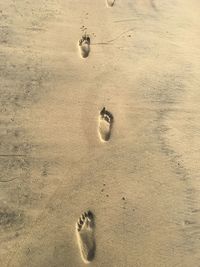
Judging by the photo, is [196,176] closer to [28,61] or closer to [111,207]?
[111,207]

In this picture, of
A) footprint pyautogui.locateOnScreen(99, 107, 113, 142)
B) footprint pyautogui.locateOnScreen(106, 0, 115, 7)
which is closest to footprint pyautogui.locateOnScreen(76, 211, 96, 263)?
footprint pyautogui.locateOnScreen(99, 107, 113, 142)

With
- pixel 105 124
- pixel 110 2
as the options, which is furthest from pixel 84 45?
pixel 105 124

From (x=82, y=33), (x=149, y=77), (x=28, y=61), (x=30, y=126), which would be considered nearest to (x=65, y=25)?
(x=82, y=33)

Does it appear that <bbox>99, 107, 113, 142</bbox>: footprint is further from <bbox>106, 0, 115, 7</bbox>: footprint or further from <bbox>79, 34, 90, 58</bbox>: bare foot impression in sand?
<bbox>106, 0, 115, 7</bbox>: footprint

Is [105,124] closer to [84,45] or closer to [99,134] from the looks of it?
[99,134]

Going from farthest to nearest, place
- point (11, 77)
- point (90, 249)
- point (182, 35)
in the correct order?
point (182, 35)
point (11, 77)
point (90, 249)


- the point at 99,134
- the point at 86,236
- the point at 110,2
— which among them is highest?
the point at 110,2
